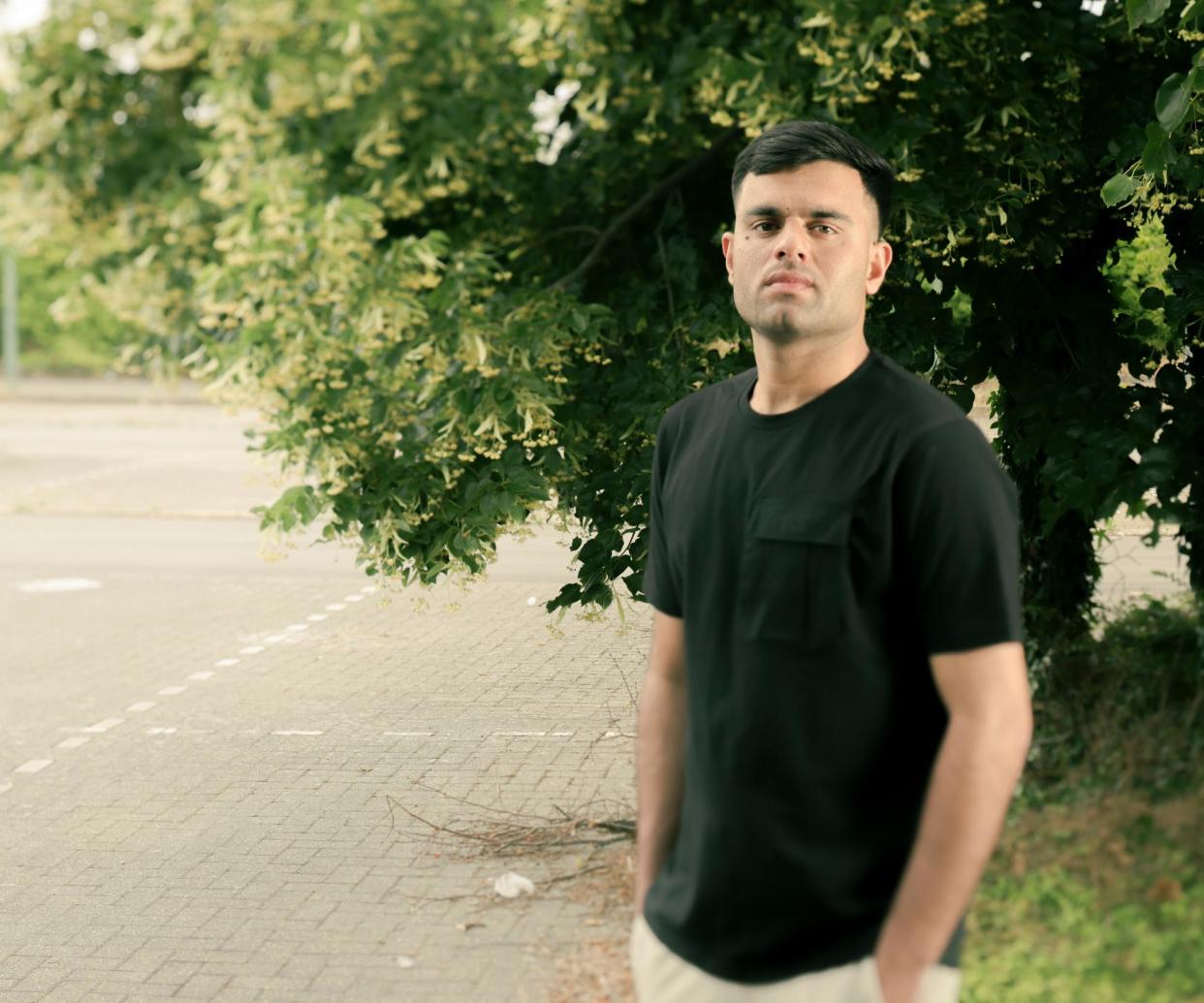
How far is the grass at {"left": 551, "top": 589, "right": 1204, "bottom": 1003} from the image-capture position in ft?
10.6

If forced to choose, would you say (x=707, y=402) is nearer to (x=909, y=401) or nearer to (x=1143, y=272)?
(x=909, y=401)

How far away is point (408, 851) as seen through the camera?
5.90 metres

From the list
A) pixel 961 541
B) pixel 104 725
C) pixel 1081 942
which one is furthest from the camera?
pixel 104 725

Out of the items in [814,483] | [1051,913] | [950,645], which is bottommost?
[1051,913]

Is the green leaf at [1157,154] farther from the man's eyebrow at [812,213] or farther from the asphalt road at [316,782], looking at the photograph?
the man's eyebrow at [812,213]

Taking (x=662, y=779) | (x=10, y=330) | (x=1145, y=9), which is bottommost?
(x=10, y=330)

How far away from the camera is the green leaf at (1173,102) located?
3881mm

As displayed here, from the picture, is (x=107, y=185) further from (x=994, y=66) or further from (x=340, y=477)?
(x=994, y=66)

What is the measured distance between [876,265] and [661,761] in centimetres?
77

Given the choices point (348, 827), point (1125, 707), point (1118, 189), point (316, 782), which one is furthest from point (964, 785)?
point (316, 782)

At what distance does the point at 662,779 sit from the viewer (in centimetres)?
238

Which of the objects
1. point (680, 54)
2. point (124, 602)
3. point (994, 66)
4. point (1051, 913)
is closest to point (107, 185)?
point (680, 54)

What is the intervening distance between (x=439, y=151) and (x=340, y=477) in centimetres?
137

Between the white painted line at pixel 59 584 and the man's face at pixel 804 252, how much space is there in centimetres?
1169
